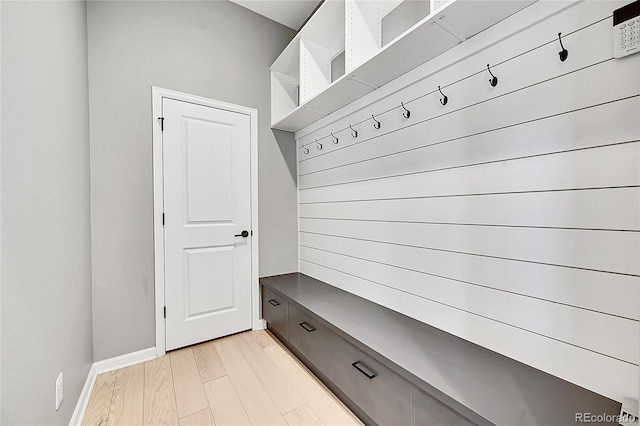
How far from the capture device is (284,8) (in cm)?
263

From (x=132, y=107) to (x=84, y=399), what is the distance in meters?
2.03

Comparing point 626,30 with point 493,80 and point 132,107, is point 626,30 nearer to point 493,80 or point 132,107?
point 493,80

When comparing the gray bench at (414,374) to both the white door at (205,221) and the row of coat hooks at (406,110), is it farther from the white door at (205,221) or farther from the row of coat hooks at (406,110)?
the row of coat hooks at (406,110)

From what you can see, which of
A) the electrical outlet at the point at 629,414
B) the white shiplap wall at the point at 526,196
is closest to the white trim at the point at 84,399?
the white shiplap wall at the point at 526,196

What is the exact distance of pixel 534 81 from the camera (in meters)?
1.13

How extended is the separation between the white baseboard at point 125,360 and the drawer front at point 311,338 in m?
1.13

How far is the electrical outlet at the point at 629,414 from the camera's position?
32.6 inches

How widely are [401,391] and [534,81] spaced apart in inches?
57.6

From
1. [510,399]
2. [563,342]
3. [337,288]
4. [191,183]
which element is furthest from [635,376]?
[191,183]

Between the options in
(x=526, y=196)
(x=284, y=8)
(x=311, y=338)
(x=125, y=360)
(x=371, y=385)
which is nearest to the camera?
(x=526, y=196)

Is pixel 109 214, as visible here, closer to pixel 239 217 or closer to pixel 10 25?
pixel 239 217

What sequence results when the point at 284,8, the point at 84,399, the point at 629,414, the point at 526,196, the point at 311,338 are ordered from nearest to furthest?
the point at 629,414 → the point at 526,196 → the point at 84,399 → the point at 311,338 → the point at 284,8

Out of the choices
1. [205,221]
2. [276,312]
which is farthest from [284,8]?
[276,312]

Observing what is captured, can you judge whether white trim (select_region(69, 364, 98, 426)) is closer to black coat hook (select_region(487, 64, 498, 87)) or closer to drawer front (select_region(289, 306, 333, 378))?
drawer front (select_region(289, 306, 333, 378))
